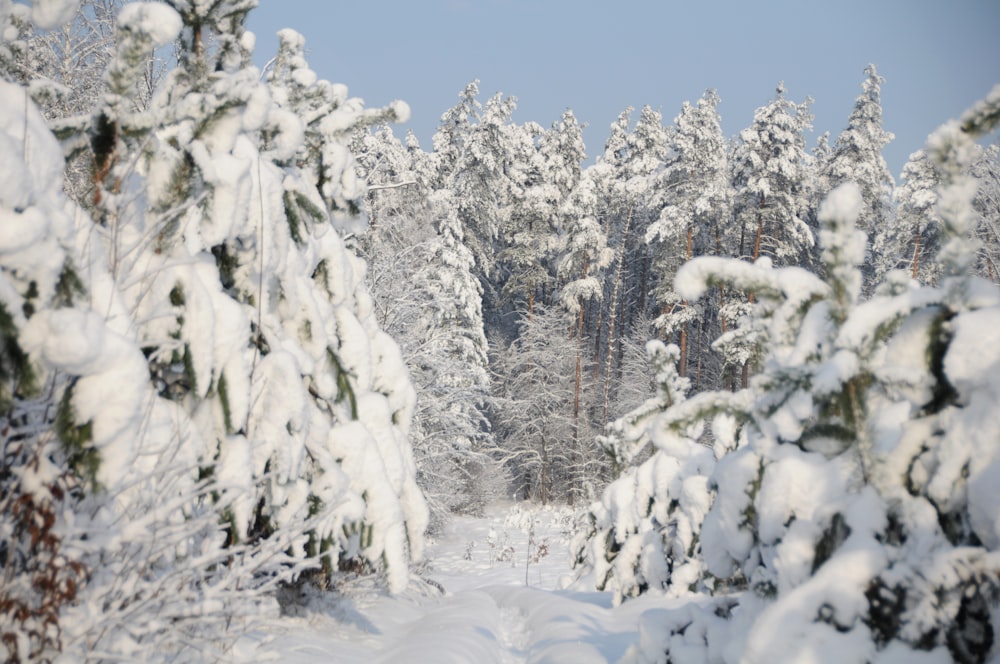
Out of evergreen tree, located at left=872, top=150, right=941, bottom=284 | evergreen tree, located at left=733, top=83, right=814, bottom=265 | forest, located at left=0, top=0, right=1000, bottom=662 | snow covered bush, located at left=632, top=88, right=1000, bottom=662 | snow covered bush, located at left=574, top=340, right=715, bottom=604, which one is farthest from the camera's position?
evergreen tree, located at left=733, top=83, right=814, bottom=265

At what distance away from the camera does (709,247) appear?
1185 inches

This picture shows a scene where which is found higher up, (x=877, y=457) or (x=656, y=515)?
(x=877, y=457)

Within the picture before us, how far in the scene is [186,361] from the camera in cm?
271

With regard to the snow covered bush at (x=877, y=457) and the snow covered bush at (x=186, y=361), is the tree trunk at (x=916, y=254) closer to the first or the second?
the snow covered bush at (x=186, y=361)

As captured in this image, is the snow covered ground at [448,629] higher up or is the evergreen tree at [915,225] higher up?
the evergreen tree at [915,225]

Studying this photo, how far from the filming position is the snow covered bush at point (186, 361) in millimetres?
1801

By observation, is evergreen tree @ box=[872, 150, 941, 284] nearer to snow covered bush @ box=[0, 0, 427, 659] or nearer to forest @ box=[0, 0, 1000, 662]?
forest @ box=[0, 0, 1000, 662]

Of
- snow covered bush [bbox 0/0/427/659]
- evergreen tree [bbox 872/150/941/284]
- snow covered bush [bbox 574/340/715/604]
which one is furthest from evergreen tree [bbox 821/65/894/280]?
snow covered bush [bbox 0/0/427/659]

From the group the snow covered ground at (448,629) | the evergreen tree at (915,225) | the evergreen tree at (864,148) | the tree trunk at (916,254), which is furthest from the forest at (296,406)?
the evergreen tree at (864,148)

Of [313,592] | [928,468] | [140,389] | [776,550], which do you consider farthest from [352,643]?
[928,468]

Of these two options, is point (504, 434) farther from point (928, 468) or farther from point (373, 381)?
point (928, 468)

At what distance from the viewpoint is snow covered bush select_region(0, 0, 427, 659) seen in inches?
70.9

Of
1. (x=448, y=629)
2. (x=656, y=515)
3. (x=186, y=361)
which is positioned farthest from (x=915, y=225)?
(x=186, y=361)

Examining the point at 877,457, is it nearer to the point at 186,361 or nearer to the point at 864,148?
the point at 186,361
